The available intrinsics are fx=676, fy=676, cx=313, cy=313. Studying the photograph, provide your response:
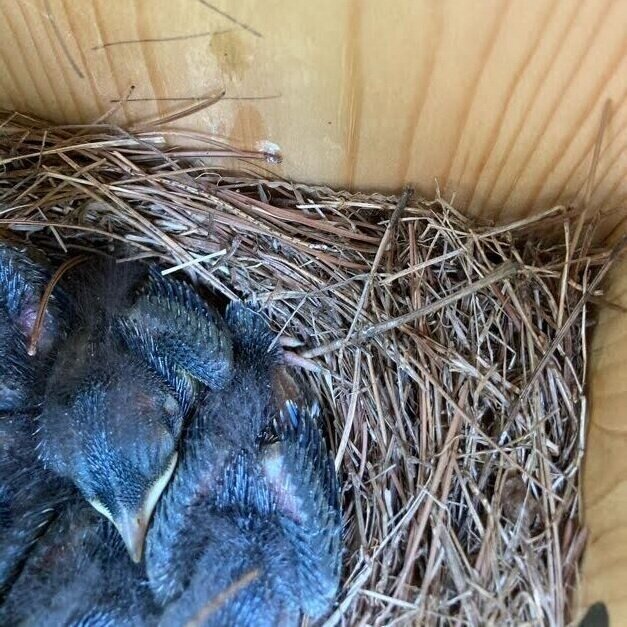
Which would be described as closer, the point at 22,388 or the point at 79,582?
the point at 79,582

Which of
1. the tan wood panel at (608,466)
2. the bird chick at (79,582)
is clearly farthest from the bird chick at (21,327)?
the tan wood panel at (608,466)

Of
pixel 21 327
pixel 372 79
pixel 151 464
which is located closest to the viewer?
pixel 372 79

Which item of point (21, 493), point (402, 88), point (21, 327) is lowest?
point (21, 493)

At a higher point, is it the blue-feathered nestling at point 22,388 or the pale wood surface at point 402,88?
the pale wood surface at point 402,88

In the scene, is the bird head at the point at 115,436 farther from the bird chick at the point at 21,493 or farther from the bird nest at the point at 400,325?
the bird nest at the point at 400,325

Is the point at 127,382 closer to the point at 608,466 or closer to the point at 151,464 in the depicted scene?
the point at 151,464

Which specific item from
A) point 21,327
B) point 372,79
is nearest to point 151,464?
point 21,327

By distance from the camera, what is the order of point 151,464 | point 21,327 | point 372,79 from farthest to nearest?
point 21,327
point 151,464
point 372,79

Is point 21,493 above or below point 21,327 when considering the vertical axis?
below
